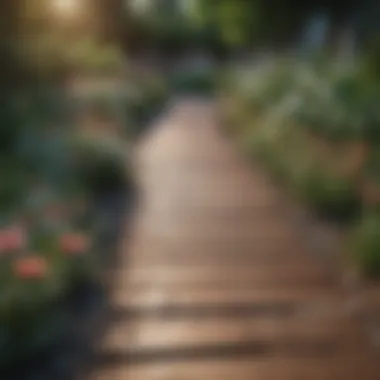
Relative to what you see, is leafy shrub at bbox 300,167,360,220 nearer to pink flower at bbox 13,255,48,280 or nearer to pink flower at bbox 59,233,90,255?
pink flower at bbox 59,233,90,255

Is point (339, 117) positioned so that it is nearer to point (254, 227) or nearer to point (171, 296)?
point (254, 227)

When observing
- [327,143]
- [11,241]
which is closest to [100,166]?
[327,143]

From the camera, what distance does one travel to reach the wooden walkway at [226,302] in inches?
143

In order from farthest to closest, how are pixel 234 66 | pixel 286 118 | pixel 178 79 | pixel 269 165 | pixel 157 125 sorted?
pixel 178 79 < pixel 234 66 < pixel 157 125 < pixel 286 118 < pixel 269 165

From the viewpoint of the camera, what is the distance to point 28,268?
3.62 m

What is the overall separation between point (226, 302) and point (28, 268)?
1.27 m

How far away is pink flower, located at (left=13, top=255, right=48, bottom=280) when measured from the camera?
3.62 metres

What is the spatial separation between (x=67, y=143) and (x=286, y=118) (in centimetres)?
287

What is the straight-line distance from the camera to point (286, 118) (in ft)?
29.1

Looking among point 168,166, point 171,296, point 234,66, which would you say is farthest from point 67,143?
point 234,66

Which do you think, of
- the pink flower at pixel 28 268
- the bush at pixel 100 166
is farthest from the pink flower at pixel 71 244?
the bush at pixel 100 166

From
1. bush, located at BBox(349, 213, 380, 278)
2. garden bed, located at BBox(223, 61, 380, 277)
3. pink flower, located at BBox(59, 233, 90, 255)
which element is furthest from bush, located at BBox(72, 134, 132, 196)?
bush, located at BBox(349, 213, 380, 278)

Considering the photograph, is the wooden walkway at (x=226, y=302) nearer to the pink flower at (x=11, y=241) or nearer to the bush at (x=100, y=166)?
the bush at (x=100, y=166)

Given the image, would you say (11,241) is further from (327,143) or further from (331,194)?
(327,143)
